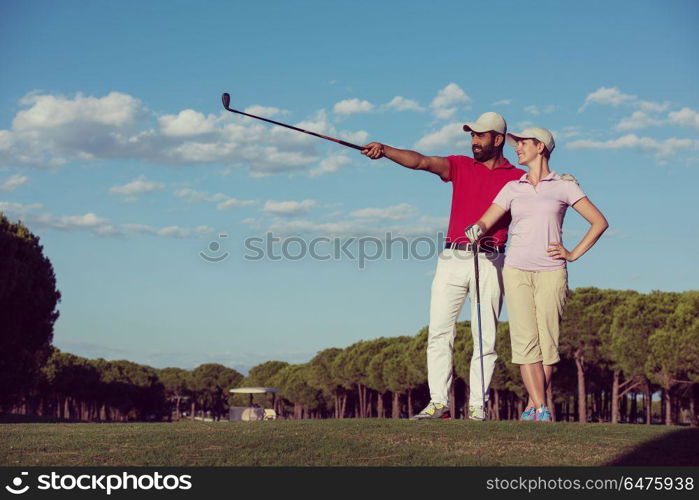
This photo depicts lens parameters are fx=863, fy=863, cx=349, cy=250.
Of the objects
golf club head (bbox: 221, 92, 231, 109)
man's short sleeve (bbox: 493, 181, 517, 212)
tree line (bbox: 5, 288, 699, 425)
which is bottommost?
tree line (bbox: 5, 288, 699, 425)

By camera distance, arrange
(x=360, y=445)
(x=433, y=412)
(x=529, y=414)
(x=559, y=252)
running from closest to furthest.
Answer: (x=360, y=445) → (x=559, y=252) → (x=433, y=412) → (x=529, y=414)

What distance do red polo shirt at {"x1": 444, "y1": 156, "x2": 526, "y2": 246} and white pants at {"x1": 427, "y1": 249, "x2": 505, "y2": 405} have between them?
0.91 feet

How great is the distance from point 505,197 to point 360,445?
3.73 m

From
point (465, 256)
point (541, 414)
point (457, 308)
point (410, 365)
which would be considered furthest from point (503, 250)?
point (410, 365)

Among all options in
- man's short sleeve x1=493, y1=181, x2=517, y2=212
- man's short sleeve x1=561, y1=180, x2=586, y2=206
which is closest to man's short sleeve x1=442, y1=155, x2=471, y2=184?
man's short sleeve x1=493, y1=181, x2=517, y2=212

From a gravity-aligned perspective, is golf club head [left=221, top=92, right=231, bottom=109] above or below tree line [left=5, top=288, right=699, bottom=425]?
above

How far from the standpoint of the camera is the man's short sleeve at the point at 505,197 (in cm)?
1105

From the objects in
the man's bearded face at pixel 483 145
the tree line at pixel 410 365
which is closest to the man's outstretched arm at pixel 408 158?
the man's bearded face at pixel 483 145

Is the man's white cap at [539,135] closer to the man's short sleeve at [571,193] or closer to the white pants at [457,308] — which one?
the man's short sleeve at [571,193]

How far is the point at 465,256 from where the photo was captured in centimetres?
1127

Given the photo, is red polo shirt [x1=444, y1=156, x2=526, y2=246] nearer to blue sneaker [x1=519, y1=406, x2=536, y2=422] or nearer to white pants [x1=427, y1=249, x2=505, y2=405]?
white pants [x1=427, y1=249, x2=505, y2=405]

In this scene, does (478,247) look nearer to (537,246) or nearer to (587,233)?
(537,246)

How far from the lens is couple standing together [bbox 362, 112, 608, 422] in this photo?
1095 cm
